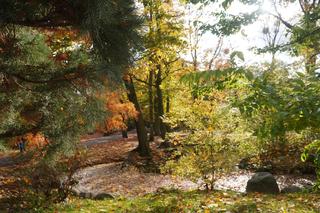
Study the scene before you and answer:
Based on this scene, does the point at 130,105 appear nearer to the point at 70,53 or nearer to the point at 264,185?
the point at 264,185

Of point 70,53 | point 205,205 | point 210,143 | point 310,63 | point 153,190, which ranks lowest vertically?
point 153,190

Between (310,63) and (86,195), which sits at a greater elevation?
(310,63)

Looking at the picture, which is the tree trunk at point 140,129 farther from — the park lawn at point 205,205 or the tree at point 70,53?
the tree at point 70,53

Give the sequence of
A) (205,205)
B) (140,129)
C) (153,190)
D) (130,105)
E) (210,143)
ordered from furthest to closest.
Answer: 1. (140,129)
2. (130,105)
3. (153,190)
4. (210,143)
5. (205,205)

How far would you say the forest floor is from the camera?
5.86m

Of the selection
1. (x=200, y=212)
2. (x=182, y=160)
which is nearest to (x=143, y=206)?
(x=200, y=212)

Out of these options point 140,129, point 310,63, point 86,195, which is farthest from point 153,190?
point 310,63

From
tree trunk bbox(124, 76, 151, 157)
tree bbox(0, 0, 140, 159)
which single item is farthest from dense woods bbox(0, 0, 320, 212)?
tree trunk bbox(124, 76, 151, 157)

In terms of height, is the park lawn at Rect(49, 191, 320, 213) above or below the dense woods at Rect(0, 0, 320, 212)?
below

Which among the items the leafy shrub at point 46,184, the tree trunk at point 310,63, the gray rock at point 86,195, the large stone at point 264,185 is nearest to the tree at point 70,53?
the tree trunk at point 310,63

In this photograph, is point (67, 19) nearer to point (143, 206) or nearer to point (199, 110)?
point (143, 206)

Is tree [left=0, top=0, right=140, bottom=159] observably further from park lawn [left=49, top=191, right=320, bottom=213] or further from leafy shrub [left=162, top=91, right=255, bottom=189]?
leafy shrub [left=162, top=91, right=255, bottom=189]

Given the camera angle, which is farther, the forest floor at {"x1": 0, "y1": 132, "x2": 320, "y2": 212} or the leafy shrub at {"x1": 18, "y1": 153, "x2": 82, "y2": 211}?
the leafy shrub at {"x1": 18, "y1": 153, "x2": 82, "y2": 211}

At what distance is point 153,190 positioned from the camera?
34.2 feet
